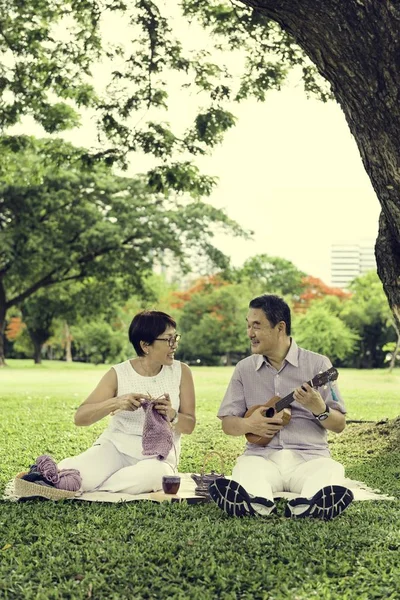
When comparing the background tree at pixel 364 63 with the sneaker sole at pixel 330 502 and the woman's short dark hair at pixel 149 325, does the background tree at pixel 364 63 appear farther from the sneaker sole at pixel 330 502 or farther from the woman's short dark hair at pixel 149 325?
the sneaker sole at pixel 330 502

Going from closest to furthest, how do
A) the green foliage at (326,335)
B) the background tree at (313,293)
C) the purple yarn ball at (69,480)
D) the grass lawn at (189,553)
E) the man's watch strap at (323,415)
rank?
the grass lawn at (189,553), the man's watch strap at (323,415), the purple yarn ball at (69,480), the green foliage at (326,335), the background tree at (313,293)

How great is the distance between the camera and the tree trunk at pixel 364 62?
544cm

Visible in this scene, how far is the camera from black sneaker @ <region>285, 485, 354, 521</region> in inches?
166

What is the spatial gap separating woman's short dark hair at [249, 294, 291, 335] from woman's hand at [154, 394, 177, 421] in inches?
32.4

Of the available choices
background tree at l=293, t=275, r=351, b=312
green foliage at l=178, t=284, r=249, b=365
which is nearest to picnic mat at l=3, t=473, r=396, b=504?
green foliage at l=178, t=284, r=249, b=365

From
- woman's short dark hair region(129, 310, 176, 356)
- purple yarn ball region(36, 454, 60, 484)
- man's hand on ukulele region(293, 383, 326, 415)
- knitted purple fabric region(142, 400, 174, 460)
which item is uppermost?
woman's short dark hair region(129, 310, 176, 356)

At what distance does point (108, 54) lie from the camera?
36.0 feet

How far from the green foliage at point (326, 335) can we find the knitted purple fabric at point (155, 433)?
108 feet

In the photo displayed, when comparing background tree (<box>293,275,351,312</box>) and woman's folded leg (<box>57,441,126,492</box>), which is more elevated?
background tree (<box>293,275,351,312</box>)

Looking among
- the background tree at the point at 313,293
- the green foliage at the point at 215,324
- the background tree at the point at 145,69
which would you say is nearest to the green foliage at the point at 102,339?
the green foliage at the point at 215,324

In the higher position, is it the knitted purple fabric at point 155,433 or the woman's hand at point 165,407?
the woman's hand at point 165,407

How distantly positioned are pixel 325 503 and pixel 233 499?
47 centimetres

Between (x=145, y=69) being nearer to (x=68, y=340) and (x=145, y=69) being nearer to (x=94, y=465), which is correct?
(x=94, y=465)

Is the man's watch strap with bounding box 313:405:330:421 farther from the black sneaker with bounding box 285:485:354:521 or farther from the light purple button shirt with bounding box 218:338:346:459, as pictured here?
the black sneaker with bounding box 285:485:354:521
